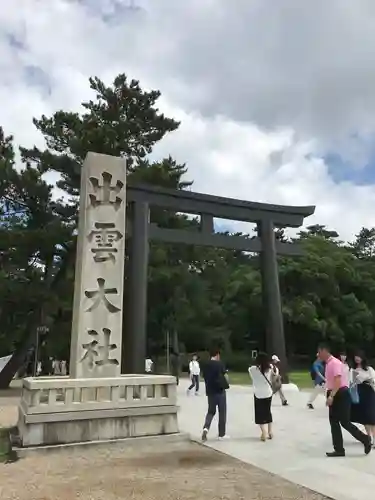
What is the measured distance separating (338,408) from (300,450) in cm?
101

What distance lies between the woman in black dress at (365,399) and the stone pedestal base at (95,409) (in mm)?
2899

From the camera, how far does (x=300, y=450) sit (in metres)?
7.55

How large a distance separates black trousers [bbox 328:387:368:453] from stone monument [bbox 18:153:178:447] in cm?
264

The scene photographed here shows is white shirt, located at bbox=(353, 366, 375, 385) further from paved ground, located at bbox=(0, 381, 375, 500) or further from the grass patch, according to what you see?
the grass patch

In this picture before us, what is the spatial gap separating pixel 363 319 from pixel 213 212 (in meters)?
24.9

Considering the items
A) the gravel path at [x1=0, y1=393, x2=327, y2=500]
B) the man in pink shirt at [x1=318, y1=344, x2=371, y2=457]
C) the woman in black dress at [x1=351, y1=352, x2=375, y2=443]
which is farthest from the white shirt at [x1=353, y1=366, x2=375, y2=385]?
the gravel path at [x1=0, y1=393, x2=327, y2=500]

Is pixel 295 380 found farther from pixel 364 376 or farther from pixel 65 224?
pixel 364 376

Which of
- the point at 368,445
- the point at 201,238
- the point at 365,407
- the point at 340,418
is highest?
the point at 201,238

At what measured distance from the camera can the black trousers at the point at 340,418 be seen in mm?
7035

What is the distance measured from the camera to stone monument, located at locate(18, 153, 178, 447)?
758 centimetres

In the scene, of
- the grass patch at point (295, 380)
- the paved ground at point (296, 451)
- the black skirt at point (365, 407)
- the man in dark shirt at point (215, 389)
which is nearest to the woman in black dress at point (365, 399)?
the black skirt at point (365, 407)

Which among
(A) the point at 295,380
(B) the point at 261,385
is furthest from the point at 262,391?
(A) the point at 295,380

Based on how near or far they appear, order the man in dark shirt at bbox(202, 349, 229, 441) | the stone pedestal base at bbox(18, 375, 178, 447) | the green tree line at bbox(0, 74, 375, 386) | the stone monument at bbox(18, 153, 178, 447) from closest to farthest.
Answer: the stone pedestal base at bbox(18, 375, 178, 447), the stone monument at bbox(18, 153, 178, 447), the man in dark shirt at bbox(202, 349, 229, 441), the green tree line at bbox(0, 74, 375, 386)

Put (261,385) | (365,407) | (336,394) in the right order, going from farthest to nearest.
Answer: (261,385)
(365,407)
(336,394)
